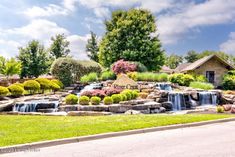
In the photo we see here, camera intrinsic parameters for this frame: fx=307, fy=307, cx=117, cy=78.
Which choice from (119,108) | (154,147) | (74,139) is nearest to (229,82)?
(119,108)

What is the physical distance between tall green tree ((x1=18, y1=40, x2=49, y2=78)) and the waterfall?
32.5 metres

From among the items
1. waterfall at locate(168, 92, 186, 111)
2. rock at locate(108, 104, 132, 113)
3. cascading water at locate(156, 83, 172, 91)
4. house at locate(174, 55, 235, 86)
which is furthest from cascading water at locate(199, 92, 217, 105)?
house at locate(174, 55, 235, 86)

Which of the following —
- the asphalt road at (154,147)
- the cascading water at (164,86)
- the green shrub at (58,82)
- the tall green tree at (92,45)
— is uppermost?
the tall green tree at (92,45)

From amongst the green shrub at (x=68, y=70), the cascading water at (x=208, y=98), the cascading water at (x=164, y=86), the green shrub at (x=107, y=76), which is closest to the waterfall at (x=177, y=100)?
the cascading water at (x=208, y=98)

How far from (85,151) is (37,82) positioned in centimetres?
2135

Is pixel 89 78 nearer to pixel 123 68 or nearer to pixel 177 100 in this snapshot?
pixel 123 68

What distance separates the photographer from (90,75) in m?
33.7

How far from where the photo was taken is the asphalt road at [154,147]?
7.77m

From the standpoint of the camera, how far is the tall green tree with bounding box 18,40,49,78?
50781 millimetres

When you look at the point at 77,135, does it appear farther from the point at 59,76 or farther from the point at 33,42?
the point at 33,42

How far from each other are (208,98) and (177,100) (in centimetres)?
386

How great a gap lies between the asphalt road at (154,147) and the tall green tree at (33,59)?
4260 cm

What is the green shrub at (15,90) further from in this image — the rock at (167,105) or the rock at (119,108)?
the rock at (167,105)

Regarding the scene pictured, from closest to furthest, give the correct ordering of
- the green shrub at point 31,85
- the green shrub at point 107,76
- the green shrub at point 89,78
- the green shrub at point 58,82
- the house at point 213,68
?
the green shrub at point 31,85, the green shrub at point 58,82, the green shrub at point 89,78, the green shrub at point 107,76, the house at point 213,68
